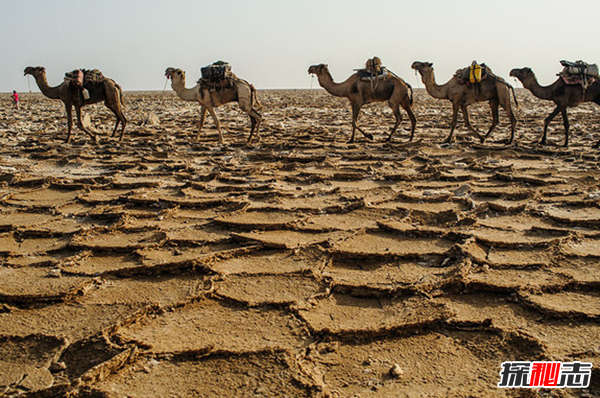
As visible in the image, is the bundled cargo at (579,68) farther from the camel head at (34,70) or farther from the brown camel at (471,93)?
the camel head at (34,70)

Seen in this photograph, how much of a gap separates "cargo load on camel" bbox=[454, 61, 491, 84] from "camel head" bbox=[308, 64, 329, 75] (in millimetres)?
2641

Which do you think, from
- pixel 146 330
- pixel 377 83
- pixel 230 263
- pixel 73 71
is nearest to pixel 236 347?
pixel 146 330

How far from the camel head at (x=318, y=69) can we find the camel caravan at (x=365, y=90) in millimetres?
202

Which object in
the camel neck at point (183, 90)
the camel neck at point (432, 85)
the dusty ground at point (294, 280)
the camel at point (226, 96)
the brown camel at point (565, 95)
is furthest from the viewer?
the camel neck at point (432, 85)

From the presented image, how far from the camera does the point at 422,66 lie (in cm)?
1009

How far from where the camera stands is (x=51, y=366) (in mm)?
2164

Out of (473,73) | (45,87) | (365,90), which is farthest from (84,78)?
(473,73)

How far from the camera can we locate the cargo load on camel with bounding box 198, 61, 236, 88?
9308 mm

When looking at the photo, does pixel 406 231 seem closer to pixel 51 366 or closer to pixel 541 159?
pixel 51 366

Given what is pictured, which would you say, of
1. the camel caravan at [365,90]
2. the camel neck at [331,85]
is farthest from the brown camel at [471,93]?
the camel neck at [331,85]

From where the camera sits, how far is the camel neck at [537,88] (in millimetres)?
9297

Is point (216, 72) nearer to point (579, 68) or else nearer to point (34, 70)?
point (34, 70)

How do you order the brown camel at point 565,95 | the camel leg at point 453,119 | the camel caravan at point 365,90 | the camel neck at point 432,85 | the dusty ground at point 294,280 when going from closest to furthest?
the dusty ground at point 294,280, the brown camel at point 565,95, the camel leg at point 453,119, the camel caravan at point 365,90, the camel neck at point 432,85

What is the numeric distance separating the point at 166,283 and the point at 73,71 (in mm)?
7852
